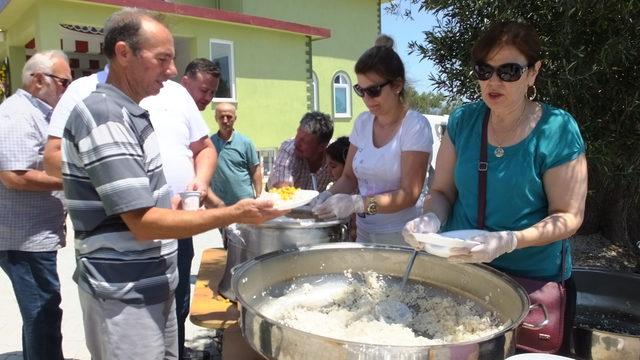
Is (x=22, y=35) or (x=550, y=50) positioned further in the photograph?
(x=22, y=35)

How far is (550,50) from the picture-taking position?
229 centimetres

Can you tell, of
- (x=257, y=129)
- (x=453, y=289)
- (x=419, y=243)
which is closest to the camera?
(x=419, y=243)

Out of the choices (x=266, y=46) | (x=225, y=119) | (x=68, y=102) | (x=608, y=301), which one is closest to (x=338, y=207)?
(x=68, y=102)

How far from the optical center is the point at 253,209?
158cm

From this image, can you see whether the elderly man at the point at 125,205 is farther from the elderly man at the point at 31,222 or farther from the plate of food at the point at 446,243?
the elderly man at the point at 31,222

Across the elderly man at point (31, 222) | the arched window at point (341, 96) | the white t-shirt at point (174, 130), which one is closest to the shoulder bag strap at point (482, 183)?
the white t-shirt at point (174, 130)

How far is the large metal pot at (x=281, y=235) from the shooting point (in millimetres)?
1995

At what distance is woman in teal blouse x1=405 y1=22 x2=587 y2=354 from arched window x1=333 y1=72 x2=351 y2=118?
13082 millimetres

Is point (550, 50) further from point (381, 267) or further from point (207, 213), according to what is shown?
point (207, 213)

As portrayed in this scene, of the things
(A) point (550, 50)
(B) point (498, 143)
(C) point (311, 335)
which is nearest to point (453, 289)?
(B) point (498, 143)

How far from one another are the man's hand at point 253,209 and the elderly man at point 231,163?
299 centimetres

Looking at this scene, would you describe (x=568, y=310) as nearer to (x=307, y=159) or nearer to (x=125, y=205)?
(x=125, y=205)

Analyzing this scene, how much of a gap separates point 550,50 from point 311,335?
6.02 feet

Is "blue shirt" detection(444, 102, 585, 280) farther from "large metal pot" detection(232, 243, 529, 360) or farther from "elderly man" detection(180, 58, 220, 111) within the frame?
"elderly man" detection(180, 58, 220, 111)
